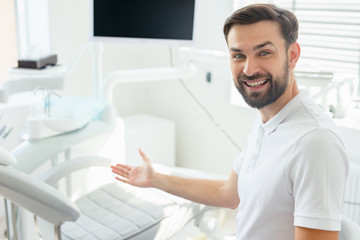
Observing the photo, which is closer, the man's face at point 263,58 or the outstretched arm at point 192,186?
the man's face at point 263,58

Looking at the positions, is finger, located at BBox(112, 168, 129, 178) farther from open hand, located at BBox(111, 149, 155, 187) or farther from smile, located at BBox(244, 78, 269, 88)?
smile, located at BBox(244, 78, 269, 88)

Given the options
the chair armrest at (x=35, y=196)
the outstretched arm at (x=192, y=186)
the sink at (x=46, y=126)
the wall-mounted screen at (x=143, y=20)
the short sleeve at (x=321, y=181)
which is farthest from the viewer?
the wall-mounted screen at (x=143, y=20)

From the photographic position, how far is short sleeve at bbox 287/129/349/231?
0.96m

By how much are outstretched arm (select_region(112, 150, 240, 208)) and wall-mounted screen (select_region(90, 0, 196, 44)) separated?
771 millimetres

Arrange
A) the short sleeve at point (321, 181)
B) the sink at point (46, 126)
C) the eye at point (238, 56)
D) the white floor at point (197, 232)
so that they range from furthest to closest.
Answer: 1. the white floor at point (197, 232)
2. the sink at point (46, 126)
3. the eye at point (238, 56)
4. the short sleeve at point (321, 181)

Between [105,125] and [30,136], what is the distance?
14.3 inches

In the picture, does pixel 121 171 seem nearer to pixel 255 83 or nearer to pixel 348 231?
pixel 255 83

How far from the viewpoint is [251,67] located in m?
1.13

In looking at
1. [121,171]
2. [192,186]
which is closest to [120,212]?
[121,171]

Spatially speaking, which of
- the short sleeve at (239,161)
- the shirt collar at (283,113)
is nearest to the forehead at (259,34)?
the shirt collar at (283,113)

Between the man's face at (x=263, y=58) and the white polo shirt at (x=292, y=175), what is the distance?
6 centimetres

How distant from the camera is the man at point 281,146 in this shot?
3.18 ft

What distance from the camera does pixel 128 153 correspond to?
115 inches

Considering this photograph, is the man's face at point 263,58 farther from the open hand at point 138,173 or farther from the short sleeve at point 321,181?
the open hand at point 138,173
